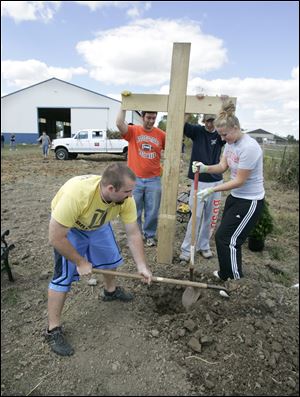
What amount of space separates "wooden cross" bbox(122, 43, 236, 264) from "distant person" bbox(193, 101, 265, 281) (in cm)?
57

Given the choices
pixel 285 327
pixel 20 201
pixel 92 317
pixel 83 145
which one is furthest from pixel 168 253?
pixel 83 145

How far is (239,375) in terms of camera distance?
2.24 meters

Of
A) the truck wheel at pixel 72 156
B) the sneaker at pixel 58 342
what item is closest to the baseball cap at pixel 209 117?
the sneaker at pixel 58 342

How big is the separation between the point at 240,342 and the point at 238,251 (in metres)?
0.87

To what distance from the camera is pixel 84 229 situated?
251 cm

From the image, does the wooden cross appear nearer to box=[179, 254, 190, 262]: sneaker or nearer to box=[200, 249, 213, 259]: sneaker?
box=[179, 254, 190, 262]: sneaker

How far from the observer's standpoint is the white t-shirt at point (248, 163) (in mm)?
2818

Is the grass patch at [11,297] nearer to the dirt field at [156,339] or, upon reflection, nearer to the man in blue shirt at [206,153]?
the dirt field at [156,339]

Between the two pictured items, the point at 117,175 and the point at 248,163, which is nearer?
the point at 117,175

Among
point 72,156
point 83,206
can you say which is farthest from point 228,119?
point 72,156

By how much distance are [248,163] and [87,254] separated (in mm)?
1586

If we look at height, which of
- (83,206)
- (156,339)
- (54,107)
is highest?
(54,107)

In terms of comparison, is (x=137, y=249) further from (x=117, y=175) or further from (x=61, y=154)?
(x=61, y=154)

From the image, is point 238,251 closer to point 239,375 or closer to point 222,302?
point 222,302
